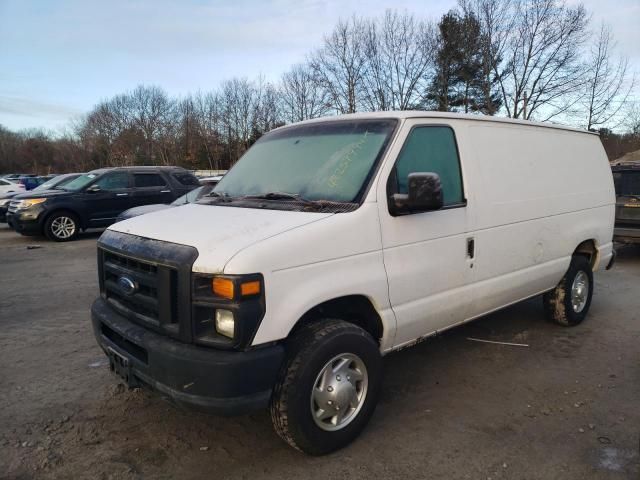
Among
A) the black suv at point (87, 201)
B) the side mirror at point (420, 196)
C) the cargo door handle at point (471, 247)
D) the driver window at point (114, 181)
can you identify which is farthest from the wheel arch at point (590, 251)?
the driver window at point (114, 181)

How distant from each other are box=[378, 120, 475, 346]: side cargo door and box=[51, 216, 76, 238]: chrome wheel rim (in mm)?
11264

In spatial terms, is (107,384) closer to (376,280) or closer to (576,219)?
(376,280)

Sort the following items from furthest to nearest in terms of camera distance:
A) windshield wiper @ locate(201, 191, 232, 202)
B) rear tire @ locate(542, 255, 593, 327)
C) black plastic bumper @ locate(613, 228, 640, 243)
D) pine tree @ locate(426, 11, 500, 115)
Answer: pine tree @ locate(426, 11, 500, 115)
black plastic bumper @ locate(613, 228, 640, 243)
rear tire @ locate(542, 255, 593, 327)
windshield wiper @ locate(201, 191, 232, 202)

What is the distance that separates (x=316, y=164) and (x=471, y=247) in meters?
1.38

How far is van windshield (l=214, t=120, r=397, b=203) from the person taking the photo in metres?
3.18

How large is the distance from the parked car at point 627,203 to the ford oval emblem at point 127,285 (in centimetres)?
881

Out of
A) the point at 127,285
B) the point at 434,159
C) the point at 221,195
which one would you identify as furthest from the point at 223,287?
Result: the point at 434,159

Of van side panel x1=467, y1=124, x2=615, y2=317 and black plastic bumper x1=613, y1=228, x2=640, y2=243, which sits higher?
van side panel x1=467, y1=124, x2=615, y2=317

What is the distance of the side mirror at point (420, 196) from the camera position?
9.78ft

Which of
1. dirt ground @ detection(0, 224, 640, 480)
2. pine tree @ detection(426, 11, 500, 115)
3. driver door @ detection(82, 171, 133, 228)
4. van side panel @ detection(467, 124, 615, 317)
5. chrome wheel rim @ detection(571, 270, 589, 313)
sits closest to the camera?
dirt ground @ detection(0, 224, 640, 480)

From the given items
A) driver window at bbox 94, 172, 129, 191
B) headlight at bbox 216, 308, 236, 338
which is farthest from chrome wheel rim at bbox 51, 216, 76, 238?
headlight at bbox 216, 308, 236, 338

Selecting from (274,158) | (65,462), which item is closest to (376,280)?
(274,158)

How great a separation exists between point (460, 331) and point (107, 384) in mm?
3517

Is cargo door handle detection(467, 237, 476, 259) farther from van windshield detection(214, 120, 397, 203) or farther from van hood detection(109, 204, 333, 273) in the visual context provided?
van hood detection(109, 204, 333, 273)
